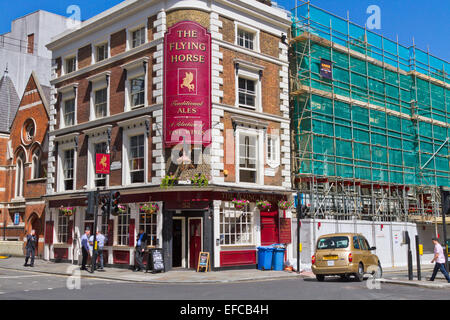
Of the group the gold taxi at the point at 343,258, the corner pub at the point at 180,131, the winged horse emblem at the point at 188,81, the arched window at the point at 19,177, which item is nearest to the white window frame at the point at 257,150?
the corner pub at the point at 180,131

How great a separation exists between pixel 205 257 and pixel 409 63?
77.8 feet

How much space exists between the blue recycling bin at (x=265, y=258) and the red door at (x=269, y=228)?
1.30 metres

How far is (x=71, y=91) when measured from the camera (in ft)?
101

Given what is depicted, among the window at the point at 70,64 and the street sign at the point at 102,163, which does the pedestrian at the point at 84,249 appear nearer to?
the street sign at the point at 102,163

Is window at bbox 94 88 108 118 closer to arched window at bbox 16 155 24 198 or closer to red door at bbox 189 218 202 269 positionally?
red door at bbox 189 218 202 269

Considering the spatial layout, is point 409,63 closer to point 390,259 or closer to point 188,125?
point 390,259

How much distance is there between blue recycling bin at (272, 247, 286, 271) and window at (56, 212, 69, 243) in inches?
495

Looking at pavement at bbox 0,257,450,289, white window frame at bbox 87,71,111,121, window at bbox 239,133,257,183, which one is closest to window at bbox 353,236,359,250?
pavement at bbox 0,257,450,289

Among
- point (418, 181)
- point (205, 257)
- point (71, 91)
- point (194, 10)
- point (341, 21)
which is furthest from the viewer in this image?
point (418, 181)

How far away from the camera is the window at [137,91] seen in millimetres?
26406

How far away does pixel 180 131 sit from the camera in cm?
2375

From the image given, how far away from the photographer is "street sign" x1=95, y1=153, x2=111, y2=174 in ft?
87.7
